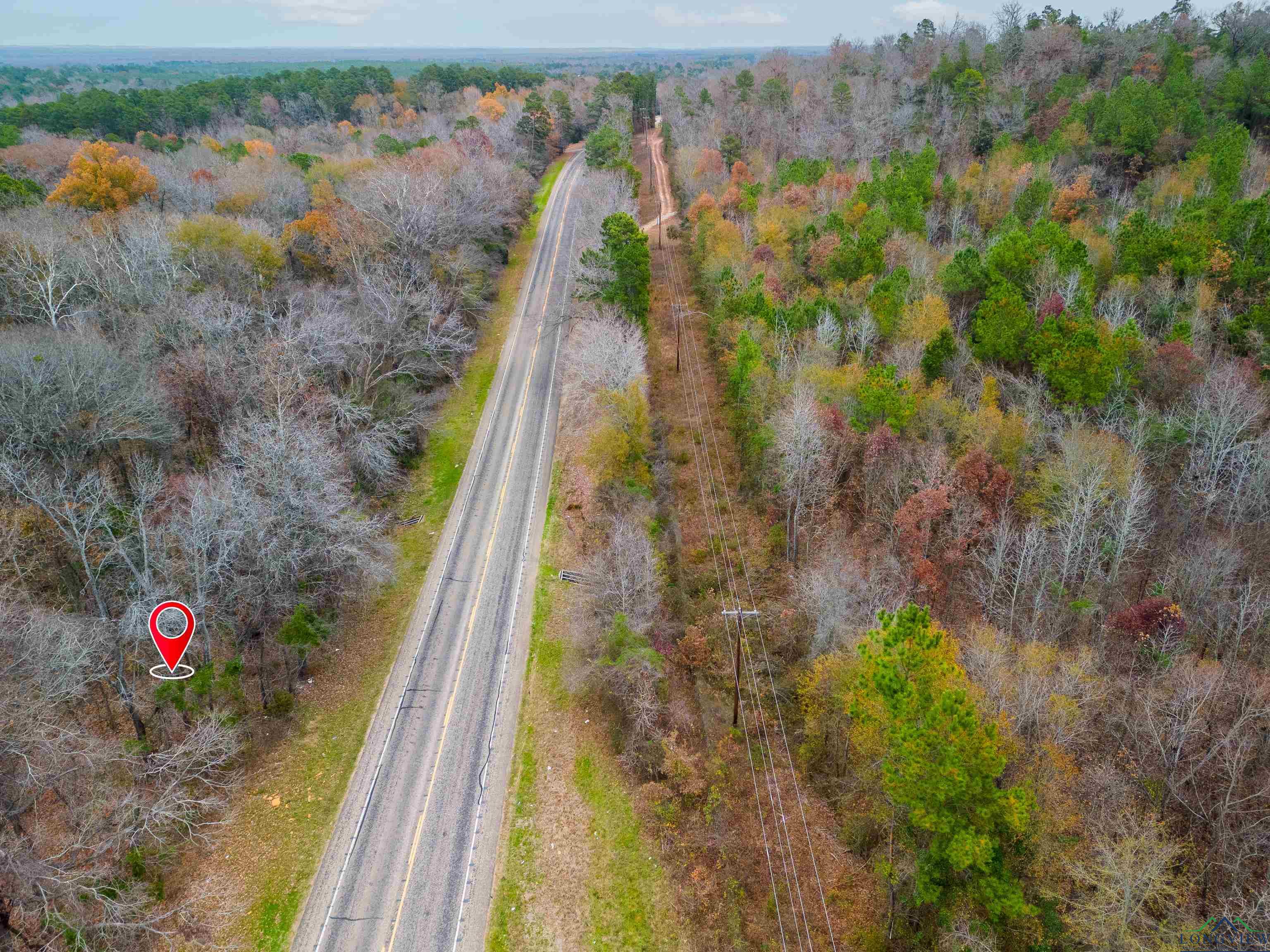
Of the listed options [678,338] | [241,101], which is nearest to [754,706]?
[678,338]

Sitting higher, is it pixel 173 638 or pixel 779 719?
pixel 173 638

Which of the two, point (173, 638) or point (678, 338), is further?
point (678, 338)

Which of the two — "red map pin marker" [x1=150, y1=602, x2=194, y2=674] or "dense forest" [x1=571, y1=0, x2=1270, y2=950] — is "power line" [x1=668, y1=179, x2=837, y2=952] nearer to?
"dense forest" [x1=571, y1=0, x2=1270, y2=950]

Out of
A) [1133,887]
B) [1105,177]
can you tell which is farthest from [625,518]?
[1105,177]

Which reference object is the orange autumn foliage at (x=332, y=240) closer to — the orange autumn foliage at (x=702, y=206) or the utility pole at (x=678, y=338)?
the utility pole at (x=678, y=338)

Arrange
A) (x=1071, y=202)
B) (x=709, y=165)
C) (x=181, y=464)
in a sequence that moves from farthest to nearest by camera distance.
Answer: (x=709, y=165) → (x=1071, y=202) → (x=181, y=464)

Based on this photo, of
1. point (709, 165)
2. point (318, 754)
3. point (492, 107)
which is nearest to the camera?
point (318, 754)

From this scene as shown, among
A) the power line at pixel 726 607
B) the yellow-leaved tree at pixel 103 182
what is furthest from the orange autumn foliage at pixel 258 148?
the power line at pixel 726 607

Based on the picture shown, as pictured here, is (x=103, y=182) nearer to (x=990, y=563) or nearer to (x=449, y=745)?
(x=449, y=745)
